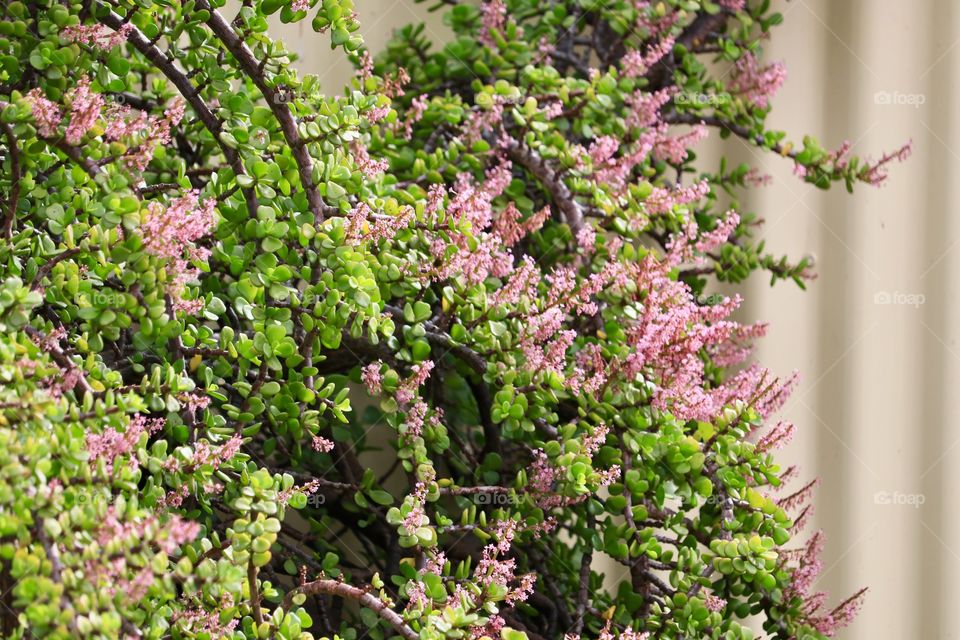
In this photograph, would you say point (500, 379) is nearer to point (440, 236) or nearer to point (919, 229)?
point (440, 236)

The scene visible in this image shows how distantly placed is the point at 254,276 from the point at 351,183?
0.14 metres

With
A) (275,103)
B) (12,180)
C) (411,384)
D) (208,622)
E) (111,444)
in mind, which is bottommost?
(208,622)

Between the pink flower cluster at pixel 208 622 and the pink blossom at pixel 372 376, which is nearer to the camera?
the pink flower cluster at pixel 208 622

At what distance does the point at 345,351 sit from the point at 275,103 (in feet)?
1.14

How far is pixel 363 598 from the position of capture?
0.91m

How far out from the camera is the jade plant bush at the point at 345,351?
78cm

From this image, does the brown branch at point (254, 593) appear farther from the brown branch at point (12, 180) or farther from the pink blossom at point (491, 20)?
the pink blossom at point (491, 20)

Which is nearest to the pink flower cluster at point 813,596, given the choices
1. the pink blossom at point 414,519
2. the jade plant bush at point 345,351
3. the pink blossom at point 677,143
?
the jade plant bush at point 345,351
